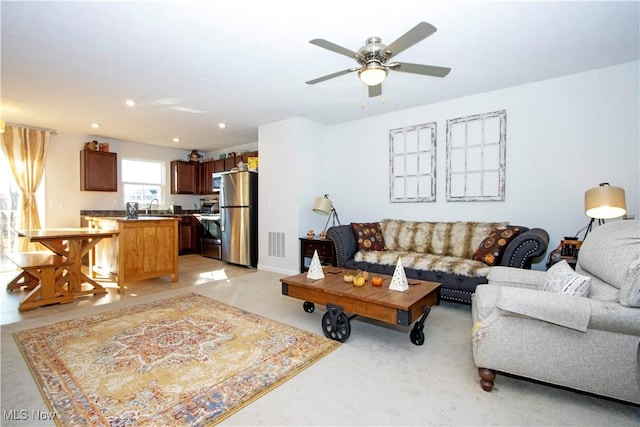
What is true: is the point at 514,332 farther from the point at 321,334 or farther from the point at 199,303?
the point at 199,303

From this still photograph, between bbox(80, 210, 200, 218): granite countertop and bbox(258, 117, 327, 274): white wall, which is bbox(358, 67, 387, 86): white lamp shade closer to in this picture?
bbox(258, 117, 327, 274): white wall

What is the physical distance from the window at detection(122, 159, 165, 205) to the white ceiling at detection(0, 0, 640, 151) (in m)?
2.29

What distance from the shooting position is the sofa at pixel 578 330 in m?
1.51

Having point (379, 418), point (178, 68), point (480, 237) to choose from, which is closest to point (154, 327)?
point (379, 418)

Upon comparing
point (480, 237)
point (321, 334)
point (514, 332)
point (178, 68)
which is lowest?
point (321, 334)

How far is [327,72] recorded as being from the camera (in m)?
3.19

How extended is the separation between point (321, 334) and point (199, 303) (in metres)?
1.59

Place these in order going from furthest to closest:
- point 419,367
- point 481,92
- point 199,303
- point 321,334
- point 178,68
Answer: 1. point 481,92
2. point 199,303
3. point 178,68
4. point 321,334
5. point 419,367

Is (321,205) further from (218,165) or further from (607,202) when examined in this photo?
(218,165)

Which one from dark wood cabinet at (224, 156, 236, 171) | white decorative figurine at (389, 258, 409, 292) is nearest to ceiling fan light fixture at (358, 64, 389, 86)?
white decorative figurine at (389, 258, 409, 292)

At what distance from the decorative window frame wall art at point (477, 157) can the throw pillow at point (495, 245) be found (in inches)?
24.1

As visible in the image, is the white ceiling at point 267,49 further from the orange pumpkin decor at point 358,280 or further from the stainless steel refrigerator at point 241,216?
the orange pumpkin decor at point 358,280

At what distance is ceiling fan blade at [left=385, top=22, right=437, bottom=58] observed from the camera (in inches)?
69.9

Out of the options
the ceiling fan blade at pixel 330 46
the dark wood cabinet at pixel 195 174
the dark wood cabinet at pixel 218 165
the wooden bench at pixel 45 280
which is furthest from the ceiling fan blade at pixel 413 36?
the dark wood cabinet at pixel 218 165
